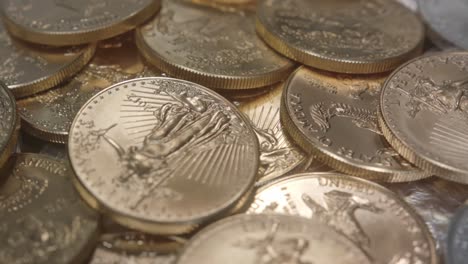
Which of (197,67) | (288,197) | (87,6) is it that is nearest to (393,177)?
(288,197)

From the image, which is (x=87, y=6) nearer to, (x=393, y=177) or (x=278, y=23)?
(x=278, y=23)

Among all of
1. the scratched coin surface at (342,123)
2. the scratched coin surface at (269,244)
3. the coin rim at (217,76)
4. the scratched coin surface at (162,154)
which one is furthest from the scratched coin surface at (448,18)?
the scratched coin surface at (269,244)

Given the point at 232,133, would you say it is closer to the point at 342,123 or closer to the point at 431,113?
the point at 342,123

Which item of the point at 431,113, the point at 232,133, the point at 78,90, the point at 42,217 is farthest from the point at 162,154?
the point at 431,113

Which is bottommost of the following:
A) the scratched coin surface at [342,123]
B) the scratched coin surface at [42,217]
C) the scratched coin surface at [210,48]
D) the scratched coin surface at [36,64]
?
the scratched coin surface at [42,217]

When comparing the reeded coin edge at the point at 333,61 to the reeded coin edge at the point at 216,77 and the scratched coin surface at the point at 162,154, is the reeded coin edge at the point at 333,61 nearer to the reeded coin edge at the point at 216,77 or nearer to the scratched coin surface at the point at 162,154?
the reeded coin edge at the point at 216,77

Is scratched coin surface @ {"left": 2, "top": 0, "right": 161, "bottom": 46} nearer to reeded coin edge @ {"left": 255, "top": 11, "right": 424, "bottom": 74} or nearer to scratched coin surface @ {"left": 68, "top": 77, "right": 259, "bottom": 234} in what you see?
scratched coin surface @ {"left": 68, "top": 77, "right": 259, "bottom": 234}

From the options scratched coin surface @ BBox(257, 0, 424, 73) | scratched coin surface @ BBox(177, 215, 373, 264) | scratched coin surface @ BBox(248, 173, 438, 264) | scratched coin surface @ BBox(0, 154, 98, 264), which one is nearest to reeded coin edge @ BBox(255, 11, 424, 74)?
scratched coin surface @ BBox(257, 0, 424, 73)
